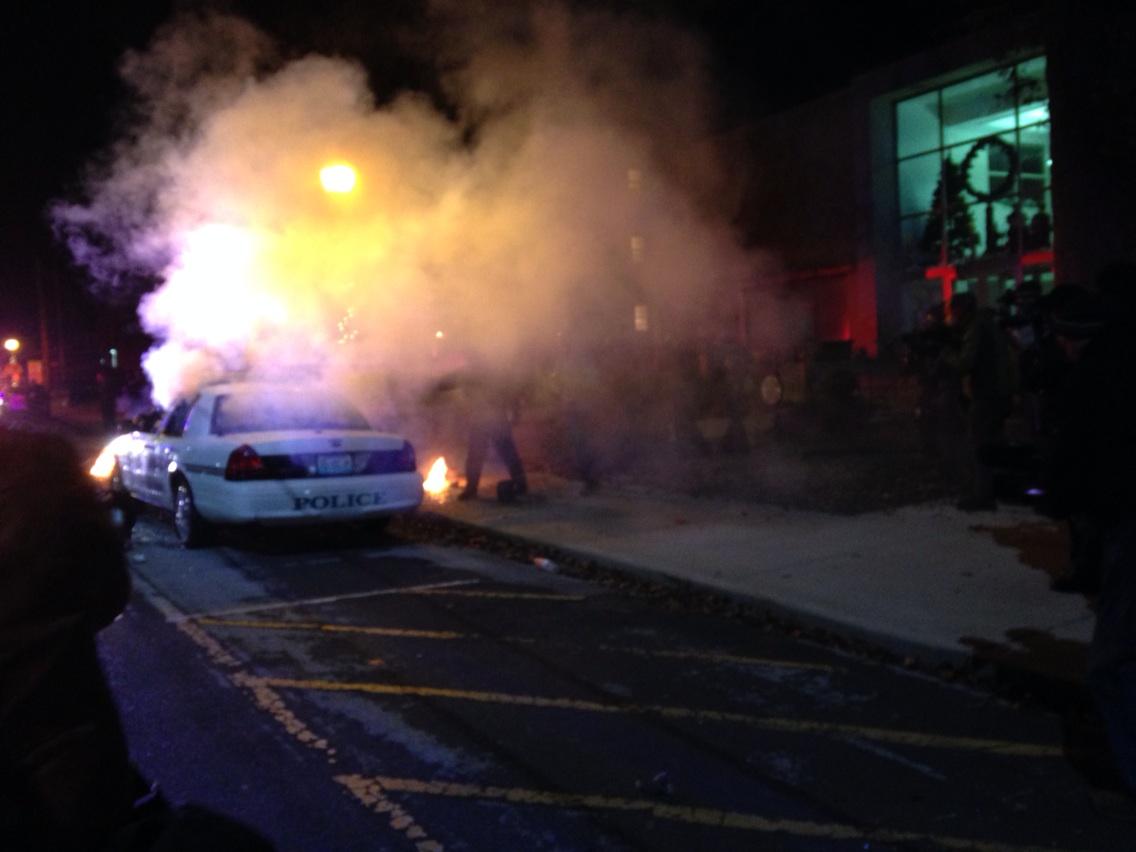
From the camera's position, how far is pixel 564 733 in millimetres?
4160

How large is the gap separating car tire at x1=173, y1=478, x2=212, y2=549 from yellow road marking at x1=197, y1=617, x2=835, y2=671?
236 centimetres

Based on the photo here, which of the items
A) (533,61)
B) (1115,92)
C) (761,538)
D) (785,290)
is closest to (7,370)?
(785,290)

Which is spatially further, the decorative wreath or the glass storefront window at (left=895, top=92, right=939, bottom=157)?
the glass storefront window at (left=895, top=92, right=939, bottom=157)

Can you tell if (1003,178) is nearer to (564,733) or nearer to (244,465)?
(244,465)

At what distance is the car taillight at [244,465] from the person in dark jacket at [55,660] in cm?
587

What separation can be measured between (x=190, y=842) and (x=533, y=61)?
863 cm

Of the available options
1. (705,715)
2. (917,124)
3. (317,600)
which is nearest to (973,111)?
(917,124)

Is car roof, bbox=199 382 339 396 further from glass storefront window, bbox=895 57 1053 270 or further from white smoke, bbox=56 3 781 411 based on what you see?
glass storefront window, bbox=895 57 1053 270

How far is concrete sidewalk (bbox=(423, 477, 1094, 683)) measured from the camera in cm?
516

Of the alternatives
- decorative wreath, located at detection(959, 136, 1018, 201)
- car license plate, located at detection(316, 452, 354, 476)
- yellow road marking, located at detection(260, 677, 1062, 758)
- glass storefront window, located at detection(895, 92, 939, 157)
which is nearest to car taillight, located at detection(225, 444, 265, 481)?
car license plate, located at detection(316, 452, 354, 476)

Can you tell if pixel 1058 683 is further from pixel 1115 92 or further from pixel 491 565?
pixel 491 565

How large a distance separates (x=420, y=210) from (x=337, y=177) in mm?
856

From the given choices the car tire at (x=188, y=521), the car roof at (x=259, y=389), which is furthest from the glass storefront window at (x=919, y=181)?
the car tire at (x=188, y=521)

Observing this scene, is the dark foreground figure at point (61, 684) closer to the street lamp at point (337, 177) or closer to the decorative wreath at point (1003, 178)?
the street lamp at point (337, 177)
